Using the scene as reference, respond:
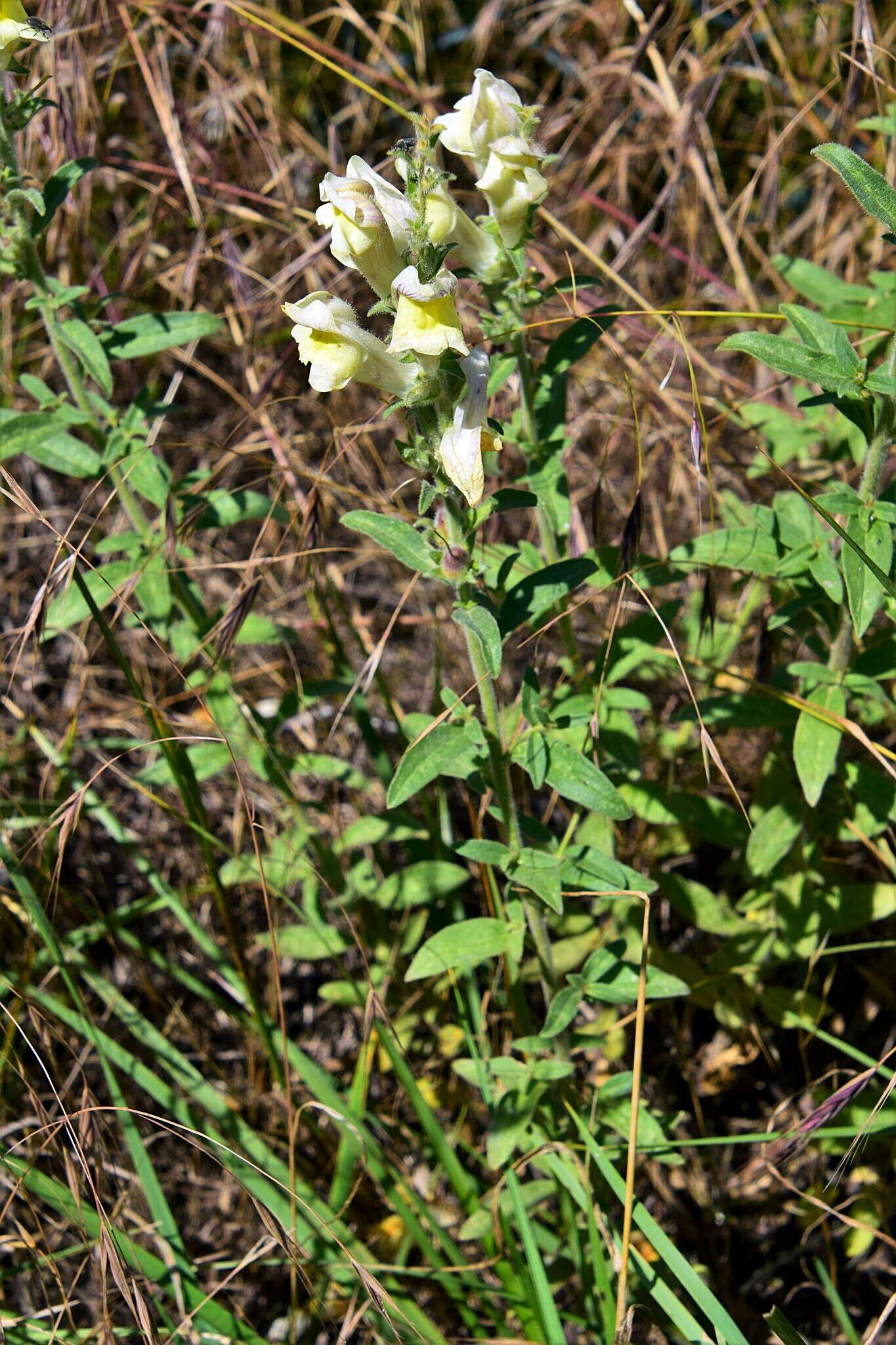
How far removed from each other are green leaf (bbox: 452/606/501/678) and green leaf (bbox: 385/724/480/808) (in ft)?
0.65

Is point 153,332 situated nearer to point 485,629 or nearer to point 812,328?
point 485,629

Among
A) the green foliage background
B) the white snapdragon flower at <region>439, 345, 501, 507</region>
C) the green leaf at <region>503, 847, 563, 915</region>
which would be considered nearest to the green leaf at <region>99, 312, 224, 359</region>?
the green foliage background

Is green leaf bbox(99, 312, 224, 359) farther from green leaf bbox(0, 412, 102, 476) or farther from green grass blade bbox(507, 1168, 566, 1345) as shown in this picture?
green grass blade bbox(507, 1168, 566, 1345)

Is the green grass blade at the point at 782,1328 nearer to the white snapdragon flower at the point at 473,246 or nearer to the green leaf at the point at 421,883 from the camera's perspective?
the green leaf at the point at 421,883

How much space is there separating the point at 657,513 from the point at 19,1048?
8.51 feet

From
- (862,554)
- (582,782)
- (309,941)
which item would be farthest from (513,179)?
(309,941)

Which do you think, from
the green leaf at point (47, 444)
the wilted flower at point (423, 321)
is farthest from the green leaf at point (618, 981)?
the green leaf at point (47, 444)

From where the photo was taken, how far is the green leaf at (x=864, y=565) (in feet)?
7.14

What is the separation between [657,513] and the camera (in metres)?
3.88

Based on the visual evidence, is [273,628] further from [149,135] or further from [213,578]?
[149,135]

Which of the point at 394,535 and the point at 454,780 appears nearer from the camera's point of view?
the point at 394,535

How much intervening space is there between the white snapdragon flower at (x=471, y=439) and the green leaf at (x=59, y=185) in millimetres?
1300

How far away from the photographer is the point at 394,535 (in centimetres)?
226

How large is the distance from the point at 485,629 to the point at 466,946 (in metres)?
0.84
